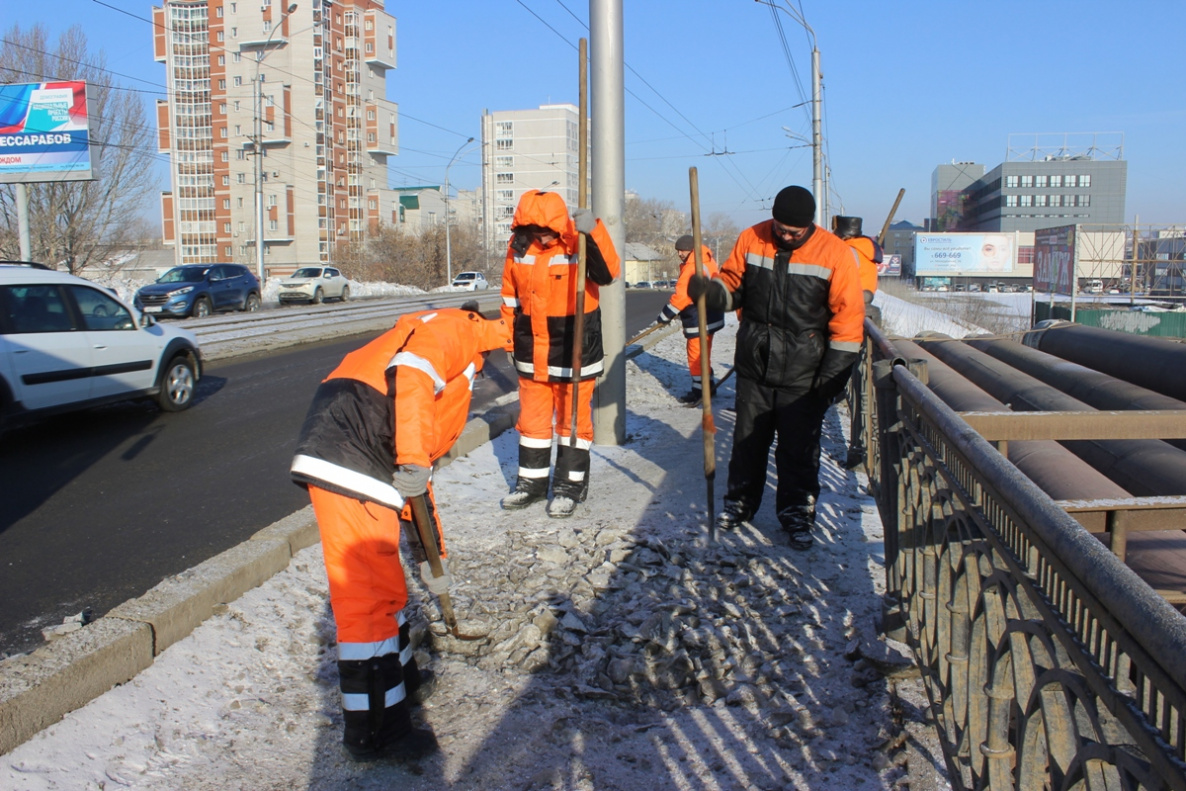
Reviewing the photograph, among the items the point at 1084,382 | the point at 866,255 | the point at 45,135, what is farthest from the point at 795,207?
the point at 45,135

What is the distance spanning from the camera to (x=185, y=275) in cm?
2386

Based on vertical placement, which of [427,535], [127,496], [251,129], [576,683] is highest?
[251,129]

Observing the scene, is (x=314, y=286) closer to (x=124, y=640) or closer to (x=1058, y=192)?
(x=124, y=640)

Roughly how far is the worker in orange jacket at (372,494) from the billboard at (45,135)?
2230 centimetres

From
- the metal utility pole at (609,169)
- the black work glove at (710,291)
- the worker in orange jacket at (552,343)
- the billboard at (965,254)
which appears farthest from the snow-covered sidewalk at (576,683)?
the billboard at (965,254)

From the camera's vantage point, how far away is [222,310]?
81.1ft

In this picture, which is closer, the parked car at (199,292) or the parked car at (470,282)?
the parked car at (199,292)

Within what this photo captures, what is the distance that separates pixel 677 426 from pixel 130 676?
519 cm

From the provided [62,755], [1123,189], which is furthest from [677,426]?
[1123,189]

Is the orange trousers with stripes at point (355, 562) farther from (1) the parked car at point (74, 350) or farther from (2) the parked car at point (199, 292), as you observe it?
(2) the parked car at point (199, 292)

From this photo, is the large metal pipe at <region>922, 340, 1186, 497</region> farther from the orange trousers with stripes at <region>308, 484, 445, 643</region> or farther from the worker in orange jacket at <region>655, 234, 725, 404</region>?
the worker in orange jacket at <region>655, 234, 725, 404</region>

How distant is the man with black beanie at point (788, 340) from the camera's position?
4379 mm

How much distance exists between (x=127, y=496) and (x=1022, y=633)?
5.76 meters

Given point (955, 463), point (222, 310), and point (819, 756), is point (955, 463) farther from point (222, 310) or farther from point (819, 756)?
point (222, 310)
